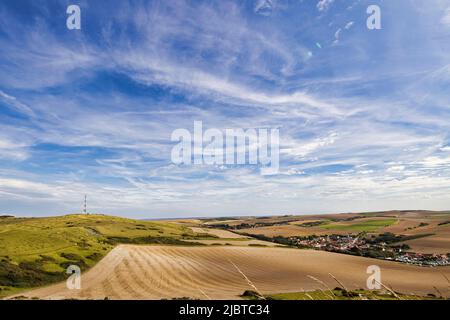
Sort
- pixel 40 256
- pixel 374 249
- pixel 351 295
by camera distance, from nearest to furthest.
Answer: pixel 351 295, pixel 40 256, pixel 374 249

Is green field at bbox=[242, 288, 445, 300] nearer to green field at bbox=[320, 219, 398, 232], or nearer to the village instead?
the village

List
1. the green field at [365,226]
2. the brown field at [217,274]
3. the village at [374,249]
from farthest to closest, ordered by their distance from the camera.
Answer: the green field at [365,226]
the village at [374,249]
the brown field at [217,274]

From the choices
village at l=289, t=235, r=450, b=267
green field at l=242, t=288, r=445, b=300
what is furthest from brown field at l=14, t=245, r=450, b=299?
green field at l=242, t=288, r=445, b=300

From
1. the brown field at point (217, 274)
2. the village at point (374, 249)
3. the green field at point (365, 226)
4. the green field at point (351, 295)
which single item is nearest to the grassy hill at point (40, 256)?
the brown field at point (217, 274)

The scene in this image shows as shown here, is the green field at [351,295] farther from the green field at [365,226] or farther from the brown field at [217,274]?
the green field at [365,226]

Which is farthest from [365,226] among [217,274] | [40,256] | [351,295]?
[351,295]

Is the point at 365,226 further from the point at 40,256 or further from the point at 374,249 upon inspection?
the point at 40,256

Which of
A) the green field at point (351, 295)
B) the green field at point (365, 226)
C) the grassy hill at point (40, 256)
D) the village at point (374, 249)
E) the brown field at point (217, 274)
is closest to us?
the green field at point (351, 295)
